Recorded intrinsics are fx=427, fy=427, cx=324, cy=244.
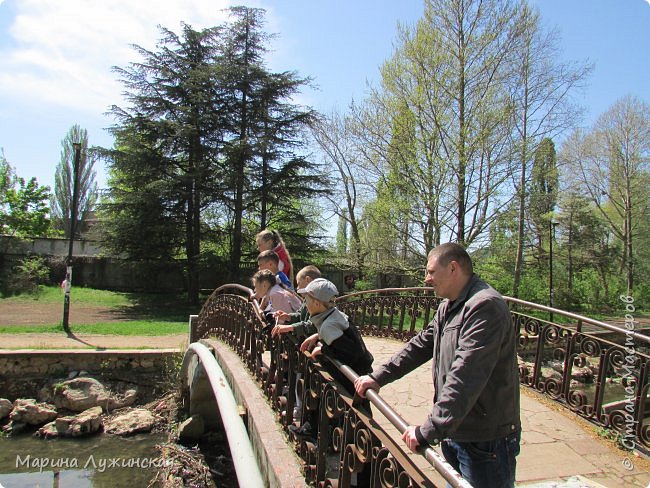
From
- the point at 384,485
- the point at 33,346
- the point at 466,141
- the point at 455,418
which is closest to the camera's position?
the point at 455,418

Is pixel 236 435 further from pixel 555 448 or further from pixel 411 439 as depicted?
pixel 555 448

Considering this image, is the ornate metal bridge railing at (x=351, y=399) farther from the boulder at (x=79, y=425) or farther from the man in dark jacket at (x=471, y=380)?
the boulder at (x=79, y=425)

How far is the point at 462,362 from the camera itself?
193 centimetres

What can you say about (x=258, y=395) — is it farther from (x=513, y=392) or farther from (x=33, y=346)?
(x=33, y=346)

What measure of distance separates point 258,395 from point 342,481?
2444 millimetres

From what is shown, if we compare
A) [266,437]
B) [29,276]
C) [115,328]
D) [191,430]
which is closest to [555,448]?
[266,437]

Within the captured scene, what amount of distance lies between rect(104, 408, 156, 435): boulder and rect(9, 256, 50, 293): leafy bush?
13.5 meters

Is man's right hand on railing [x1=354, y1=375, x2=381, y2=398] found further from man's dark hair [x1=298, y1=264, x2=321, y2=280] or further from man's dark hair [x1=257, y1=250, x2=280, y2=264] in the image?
man's dark hair [x1=257, y1=250, x2=280, y2=264]

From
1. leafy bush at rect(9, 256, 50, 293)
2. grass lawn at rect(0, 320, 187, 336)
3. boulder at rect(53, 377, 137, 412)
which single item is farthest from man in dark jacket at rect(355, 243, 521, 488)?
leafy bush at rect(9, 256, 50, 293)

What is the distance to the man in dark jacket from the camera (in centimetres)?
190

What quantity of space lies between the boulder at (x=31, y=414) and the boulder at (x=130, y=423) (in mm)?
1524

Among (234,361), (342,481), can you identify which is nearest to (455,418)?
(342,481)

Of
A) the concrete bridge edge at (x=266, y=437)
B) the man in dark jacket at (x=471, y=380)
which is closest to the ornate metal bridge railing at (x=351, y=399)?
the concrete bridge edge at (x=266, y=437)

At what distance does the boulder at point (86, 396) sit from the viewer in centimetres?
1147
